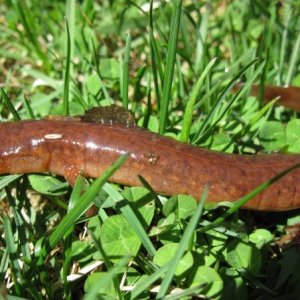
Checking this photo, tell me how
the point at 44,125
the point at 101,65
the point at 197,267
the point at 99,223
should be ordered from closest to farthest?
the point at 197,267 < the point at 99,223 < the point at 44,125 < the point at 101,65

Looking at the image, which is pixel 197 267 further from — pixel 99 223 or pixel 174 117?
pixel 174 117

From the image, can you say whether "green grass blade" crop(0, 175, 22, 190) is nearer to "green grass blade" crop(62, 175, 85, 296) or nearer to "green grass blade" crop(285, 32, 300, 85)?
"green grass blade" crop(62, 175, 85, 296)

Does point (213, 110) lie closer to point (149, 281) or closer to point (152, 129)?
point (152, 129)

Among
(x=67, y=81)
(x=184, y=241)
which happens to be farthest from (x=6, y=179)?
(x=184, y=241)

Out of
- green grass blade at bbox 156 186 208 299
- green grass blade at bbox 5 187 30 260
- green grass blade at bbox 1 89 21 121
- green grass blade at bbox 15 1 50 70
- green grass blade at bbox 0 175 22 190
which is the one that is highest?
green grass blade at bbox 15 1 50 70

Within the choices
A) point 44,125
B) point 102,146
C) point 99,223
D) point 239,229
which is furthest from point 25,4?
point 239,229

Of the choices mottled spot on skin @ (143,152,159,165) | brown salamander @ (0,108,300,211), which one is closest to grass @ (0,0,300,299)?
brown salamander @ (0,108,300,211)
